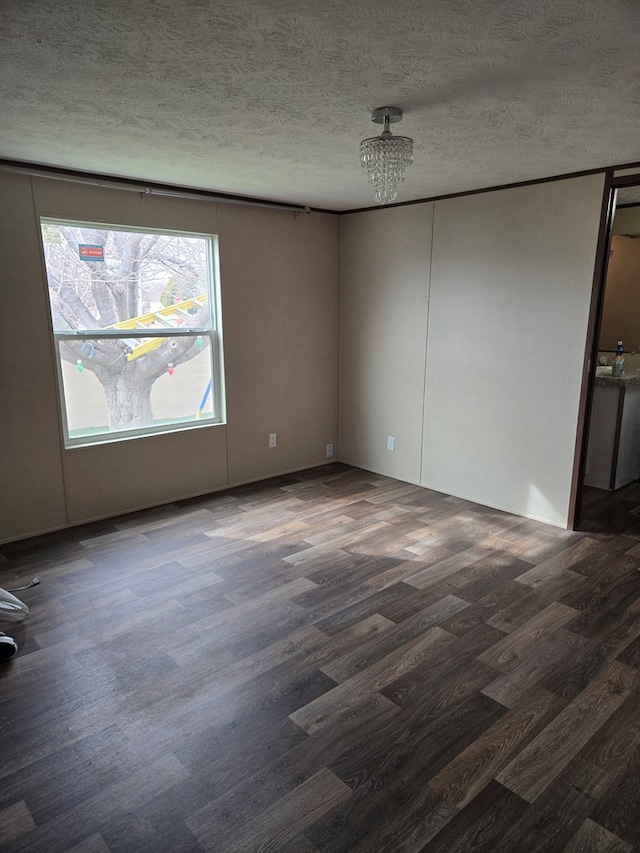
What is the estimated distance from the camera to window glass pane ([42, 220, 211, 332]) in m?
3.61

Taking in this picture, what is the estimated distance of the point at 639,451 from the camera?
4840 mm

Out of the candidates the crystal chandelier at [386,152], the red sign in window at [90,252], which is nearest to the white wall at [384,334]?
the crystal chandelier at [386,152]

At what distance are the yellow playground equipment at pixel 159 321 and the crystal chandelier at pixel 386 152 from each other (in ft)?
6.95

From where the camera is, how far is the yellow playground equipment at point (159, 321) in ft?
13.0

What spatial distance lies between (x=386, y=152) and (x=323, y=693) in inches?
89.7

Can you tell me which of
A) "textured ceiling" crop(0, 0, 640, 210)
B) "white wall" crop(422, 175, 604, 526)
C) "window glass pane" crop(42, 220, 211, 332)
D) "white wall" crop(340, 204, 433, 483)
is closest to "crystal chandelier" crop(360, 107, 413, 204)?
"textured ceiling" crop(0, 0, 640, 210)

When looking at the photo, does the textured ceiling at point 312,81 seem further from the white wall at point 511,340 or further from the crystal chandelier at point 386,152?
the white wall at point 511,340

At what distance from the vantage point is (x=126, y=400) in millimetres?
4031

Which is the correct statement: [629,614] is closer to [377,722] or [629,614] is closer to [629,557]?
[629,557]

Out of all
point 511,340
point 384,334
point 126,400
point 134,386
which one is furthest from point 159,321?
point 511,340

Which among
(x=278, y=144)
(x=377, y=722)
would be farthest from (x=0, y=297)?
(x=377, y=722)

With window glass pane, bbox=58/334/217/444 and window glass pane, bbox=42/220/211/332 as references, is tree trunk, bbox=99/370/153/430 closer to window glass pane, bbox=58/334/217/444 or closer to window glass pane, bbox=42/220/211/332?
window glass pane, bbox=58/334/217/444

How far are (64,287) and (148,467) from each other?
4.56ft

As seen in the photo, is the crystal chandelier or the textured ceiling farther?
the crystal chandelier
